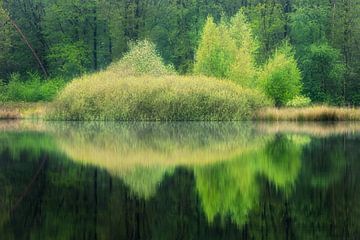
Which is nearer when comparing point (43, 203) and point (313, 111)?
point (43, 203)

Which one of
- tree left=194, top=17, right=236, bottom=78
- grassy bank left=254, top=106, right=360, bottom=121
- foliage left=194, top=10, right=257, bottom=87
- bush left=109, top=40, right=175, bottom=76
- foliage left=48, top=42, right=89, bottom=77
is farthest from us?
foliage left=48, top=42, right=89, bottom=77

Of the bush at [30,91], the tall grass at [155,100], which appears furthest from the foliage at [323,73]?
the bush at [30,91]

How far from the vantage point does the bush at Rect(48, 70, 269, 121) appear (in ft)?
121

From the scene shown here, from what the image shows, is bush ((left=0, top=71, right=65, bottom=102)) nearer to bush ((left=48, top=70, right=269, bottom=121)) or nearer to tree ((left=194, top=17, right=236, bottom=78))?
tree ((left=194, top=17, right=236, bottom=78))

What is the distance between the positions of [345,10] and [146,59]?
2349cm

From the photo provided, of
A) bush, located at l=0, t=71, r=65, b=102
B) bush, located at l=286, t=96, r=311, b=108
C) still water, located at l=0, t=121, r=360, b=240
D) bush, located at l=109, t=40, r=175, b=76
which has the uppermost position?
bush, located at l=109, t=40, r=175, b=76

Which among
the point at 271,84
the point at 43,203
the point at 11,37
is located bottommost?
the point at 43,203

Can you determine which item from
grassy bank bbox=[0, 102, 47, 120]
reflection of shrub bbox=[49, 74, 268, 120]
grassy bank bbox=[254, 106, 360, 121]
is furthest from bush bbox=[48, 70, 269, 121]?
grassy bank bbox=[0, 102, 47, 120]

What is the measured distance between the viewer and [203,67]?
44250mm

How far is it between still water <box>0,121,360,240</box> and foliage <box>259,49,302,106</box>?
24.9 metres

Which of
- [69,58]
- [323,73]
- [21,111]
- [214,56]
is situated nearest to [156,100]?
[214,56]

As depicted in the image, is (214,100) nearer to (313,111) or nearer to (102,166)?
(313,111)

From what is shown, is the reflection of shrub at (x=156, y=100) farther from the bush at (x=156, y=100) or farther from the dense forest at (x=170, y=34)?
the dense forest at (x=170, y=34)

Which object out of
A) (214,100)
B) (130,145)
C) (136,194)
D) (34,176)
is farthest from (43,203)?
(214,100)
